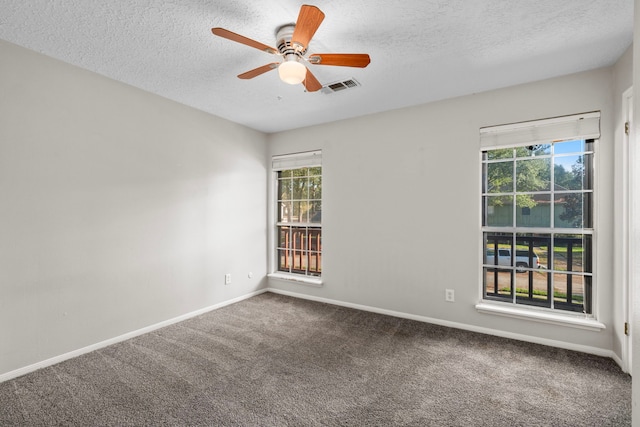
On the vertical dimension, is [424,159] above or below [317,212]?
above

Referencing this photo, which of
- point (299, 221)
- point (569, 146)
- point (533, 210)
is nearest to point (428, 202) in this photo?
point (533, 210)

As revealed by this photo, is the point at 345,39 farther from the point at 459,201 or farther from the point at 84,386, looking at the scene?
the point at 84,386

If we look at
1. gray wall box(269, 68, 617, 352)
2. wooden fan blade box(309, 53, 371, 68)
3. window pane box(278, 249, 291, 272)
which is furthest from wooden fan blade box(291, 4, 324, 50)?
window pane box(278, 249, 291, 272)

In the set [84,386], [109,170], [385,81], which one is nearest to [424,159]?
[385,81]

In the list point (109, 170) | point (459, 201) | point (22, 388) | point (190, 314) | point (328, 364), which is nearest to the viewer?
point (22, 388)

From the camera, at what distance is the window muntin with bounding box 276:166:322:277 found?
4.29 meters

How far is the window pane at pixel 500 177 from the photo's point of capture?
9.86 feet

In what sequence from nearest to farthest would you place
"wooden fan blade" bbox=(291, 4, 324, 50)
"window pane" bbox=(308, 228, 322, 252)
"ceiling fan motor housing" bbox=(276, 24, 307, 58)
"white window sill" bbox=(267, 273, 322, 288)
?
"wooden fan blade" bbox=(291, 4, 324, 50), "ceiling fan motor housing" bbox=(276, 24, 307, 58), "white window sill" bbox=(267, 273, 322, 288), "window pane" bbox=(308, 228, 322, 252)

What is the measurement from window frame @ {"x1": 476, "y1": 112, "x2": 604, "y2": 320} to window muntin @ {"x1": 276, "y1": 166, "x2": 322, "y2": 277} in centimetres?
207

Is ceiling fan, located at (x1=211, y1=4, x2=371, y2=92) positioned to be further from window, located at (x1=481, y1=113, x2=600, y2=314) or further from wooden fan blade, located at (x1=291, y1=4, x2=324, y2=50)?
window, located at (x1=481, y1=113, x2=600, y2=314)

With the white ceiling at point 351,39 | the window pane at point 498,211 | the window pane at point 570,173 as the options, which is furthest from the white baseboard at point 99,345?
the window pane at point 570,173

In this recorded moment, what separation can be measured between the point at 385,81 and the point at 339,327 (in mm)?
2586

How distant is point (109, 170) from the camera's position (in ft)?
9.10

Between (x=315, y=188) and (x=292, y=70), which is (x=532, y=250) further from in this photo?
(x=292, y=70)
